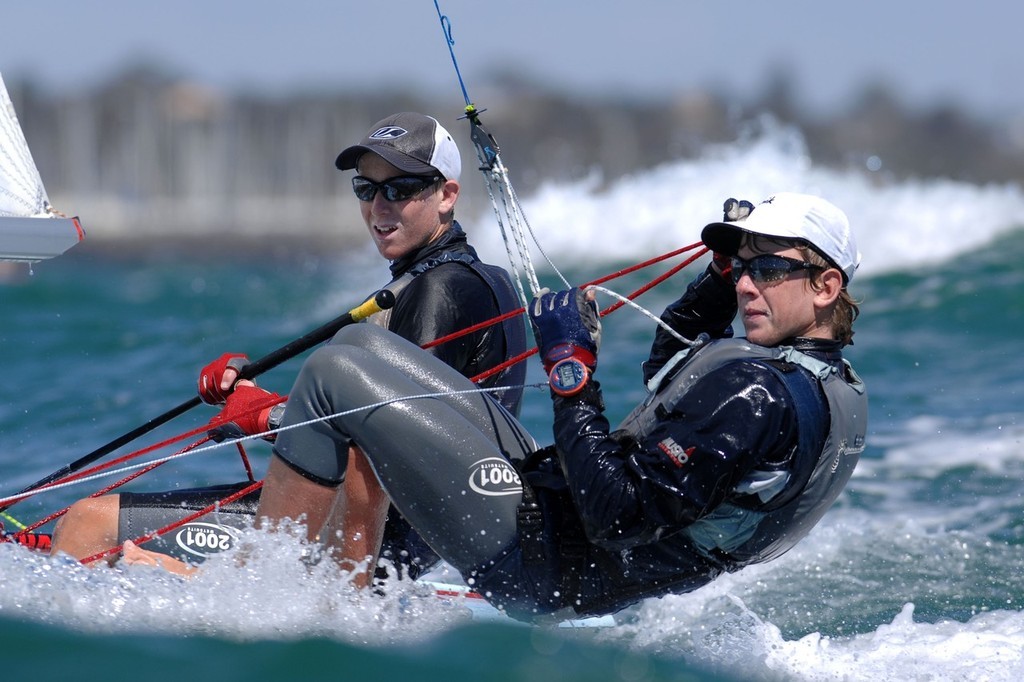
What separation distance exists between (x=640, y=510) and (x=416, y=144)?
1276 millimetres

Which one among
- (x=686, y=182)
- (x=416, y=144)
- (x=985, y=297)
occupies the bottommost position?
(x=985, y=297)

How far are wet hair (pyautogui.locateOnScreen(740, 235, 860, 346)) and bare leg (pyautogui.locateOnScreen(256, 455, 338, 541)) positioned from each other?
3.63ft

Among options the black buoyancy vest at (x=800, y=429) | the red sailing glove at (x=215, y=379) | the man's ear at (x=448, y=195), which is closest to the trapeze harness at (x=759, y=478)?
the black buoyancy vest at (x=800, y=429)

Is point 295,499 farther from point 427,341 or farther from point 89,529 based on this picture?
point 89,529

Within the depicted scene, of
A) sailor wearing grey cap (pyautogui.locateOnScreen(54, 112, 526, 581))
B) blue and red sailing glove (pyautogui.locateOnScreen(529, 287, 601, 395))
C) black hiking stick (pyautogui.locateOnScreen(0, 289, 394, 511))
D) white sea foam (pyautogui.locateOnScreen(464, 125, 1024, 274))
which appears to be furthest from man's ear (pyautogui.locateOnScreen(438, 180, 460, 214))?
white sea foam (pyautogui.locateOnScreen(464, 125, 1024, 274))

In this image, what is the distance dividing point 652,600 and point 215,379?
63.6 inches

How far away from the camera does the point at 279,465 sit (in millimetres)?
2934

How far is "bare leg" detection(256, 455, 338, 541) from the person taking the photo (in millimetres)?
2924

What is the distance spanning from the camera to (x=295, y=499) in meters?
2.93

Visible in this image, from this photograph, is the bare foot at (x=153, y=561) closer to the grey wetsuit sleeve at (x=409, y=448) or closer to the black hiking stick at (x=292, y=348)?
the black hiking stick at (x=292, y=348)

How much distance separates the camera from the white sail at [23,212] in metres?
3.67

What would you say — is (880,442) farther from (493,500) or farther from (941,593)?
(493,500)

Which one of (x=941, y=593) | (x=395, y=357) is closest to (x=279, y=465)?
(x=395, y=357)

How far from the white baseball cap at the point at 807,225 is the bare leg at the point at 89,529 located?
1.88 metres
